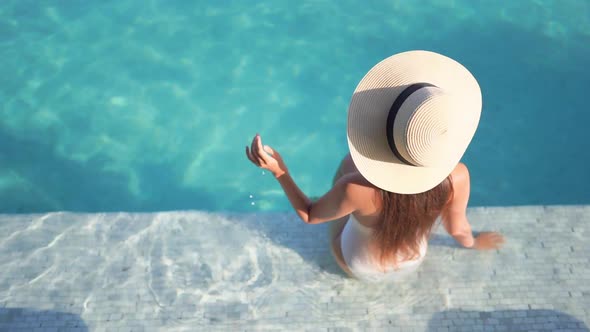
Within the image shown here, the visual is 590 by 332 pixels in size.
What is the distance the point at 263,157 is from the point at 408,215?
29.1 inches

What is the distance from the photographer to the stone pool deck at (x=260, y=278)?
11.0 feet

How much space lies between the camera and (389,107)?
91.7 inches

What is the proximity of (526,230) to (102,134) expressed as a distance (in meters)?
3.72

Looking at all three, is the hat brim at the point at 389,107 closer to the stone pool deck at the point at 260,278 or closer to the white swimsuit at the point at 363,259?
the white swimsuit at the point at 363,259

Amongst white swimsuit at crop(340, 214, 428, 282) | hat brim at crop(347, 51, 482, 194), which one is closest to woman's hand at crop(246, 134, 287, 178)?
hat brim at crop(347, 51, 482, 194)

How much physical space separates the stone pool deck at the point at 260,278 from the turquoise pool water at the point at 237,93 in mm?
1222

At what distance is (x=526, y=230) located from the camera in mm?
3740

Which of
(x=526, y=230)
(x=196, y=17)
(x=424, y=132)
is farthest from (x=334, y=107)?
(x=424, y=132)

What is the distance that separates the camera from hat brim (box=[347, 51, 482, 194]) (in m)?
2.34

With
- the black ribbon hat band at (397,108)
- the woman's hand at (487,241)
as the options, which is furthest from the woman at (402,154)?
the woman's hand at (487,241)

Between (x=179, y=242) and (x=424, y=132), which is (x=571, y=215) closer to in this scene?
(x=424, y=132)

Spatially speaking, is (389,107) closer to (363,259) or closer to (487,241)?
(363,259)

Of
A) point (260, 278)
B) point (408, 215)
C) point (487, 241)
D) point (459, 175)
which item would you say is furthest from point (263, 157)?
point (487, 241)

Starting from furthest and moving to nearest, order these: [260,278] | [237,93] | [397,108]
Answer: [237,93] → [260,278] → [397,108]
